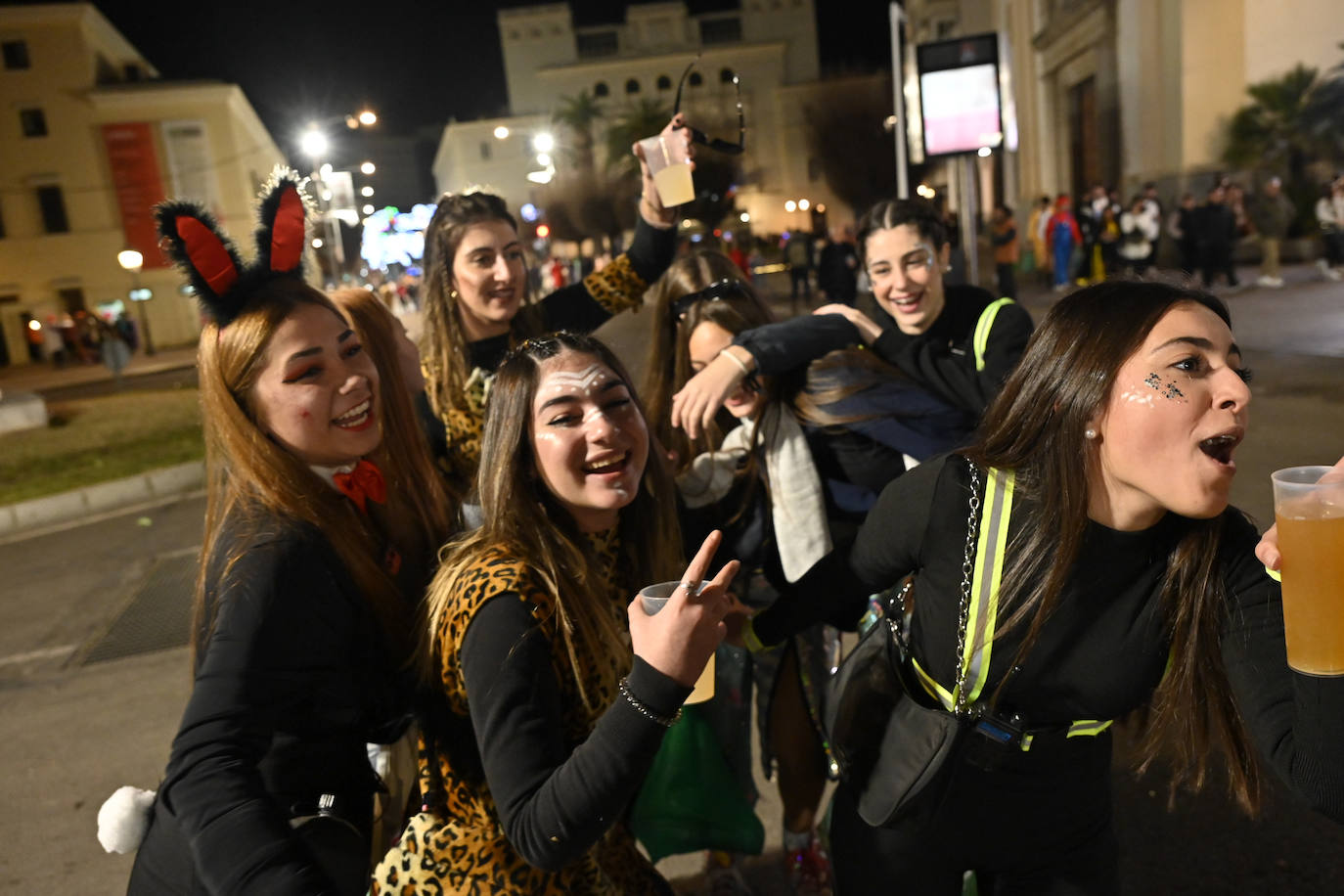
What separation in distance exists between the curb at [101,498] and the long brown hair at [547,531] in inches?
372

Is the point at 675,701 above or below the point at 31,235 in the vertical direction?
below

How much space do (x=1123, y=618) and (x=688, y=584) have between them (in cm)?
85

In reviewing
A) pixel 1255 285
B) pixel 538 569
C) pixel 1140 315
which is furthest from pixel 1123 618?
pixel 1255 285

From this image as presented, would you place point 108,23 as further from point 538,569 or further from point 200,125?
point 538,569

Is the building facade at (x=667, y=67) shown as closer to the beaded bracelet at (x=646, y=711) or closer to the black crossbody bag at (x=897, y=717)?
the black crossbody bag at (x=897, y=717)

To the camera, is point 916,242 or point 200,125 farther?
point 200,125

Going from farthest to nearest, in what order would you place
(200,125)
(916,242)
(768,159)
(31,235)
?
1. (768,159)
2. (200,125)
3. (31,235)
4. (916,242)

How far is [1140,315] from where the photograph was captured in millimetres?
1670

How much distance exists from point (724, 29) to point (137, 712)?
276 ft

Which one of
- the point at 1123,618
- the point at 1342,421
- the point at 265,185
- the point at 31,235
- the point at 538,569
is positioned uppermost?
the point at 31,235

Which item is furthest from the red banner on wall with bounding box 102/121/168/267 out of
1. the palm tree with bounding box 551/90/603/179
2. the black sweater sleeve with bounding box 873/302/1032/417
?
the black sweater sleeve with bounding box 873/302/1032/417

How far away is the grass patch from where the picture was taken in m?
10.9

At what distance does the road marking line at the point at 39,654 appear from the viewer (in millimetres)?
5852

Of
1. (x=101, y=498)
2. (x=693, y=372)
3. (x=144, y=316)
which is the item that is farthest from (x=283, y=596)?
(x=144, y=316)
